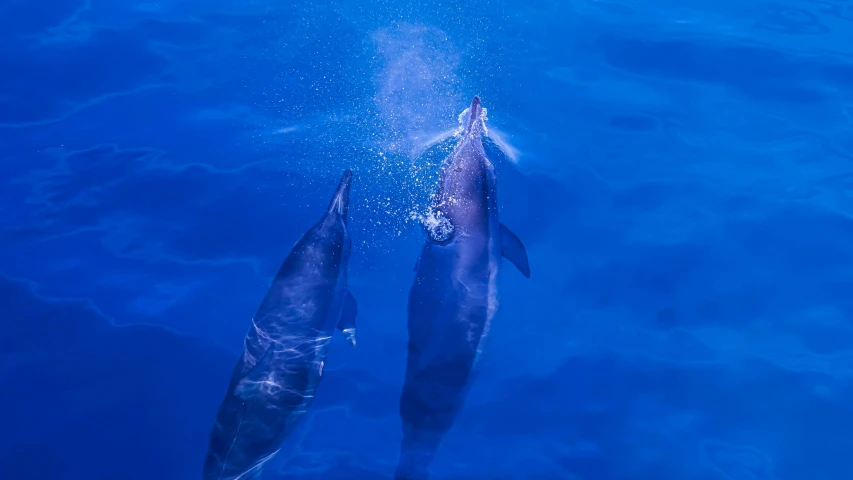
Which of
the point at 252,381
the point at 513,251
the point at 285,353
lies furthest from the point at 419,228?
the point at 252,381

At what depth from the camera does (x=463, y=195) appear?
7.52m

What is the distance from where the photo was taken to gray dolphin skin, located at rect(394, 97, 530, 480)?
6539 mm

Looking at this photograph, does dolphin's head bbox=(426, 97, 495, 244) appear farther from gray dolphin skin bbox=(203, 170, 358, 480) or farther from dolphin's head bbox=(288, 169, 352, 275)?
gray dolphin skin bbox=(203, 170, 358, 480)

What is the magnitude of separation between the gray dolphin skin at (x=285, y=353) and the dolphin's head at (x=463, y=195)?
43.6 inches

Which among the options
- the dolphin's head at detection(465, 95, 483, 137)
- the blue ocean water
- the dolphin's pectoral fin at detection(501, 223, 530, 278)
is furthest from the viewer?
the dolphin's head at detection(465, 95, 483, 137)

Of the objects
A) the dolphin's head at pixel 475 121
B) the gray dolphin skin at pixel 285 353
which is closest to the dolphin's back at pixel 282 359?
the gray dolphin skin at pixel 285 353

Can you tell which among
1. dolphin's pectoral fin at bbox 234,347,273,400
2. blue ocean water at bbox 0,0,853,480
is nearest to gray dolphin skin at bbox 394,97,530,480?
blue ocean water at bbox 0,0,853,480

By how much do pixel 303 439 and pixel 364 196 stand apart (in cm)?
323

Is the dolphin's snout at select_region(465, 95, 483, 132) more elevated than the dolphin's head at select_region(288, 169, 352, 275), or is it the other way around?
the dolphin's snout at select_region(465, 95, 483, 132)

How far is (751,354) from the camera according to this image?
25.5ft

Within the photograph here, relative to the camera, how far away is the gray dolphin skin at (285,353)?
5906mm

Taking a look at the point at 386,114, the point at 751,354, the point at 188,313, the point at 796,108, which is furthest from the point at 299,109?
the point at 796,108

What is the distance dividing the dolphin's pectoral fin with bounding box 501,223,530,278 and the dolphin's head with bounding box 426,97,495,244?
1.15ft

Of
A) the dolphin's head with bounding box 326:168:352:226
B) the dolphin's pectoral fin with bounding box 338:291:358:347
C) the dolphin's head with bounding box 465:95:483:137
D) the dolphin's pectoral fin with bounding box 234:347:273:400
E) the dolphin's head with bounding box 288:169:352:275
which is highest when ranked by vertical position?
the dolphin's head with bounding box 465:95:483:137
